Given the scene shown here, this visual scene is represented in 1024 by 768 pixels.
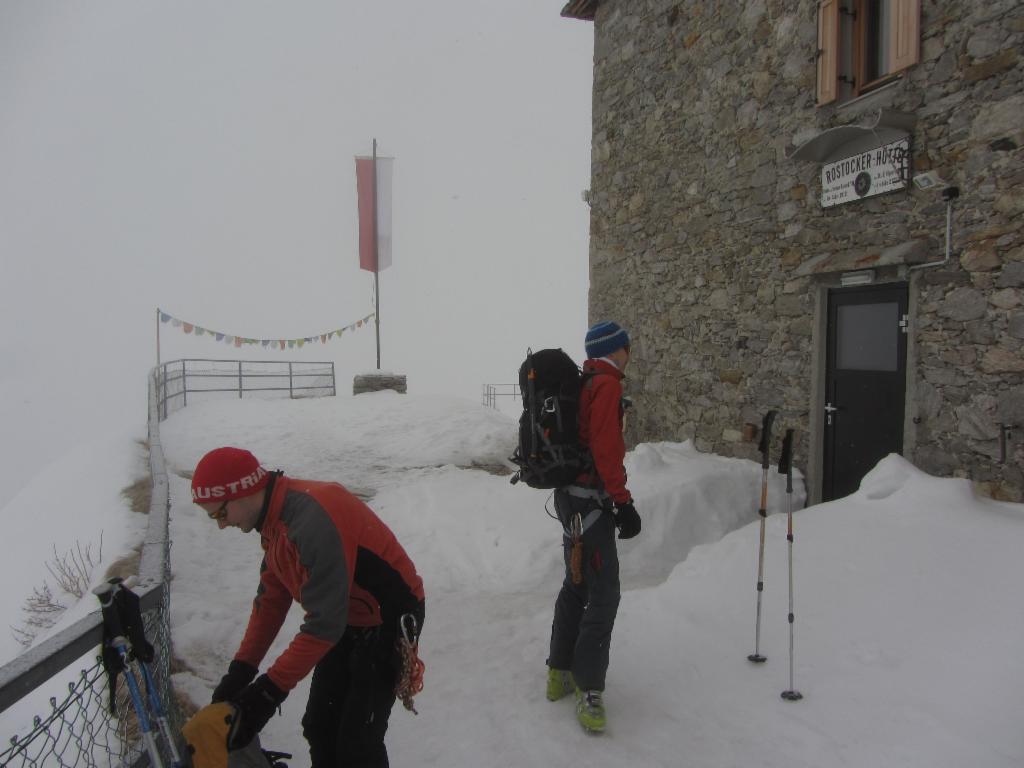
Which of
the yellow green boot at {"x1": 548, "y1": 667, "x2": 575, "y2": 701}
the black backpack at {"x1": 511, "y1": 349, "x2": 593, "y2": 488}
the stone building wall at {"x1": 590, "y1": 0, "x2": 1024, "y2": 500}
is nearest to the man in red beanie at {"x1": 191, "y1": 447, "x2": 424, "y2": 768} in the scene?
the black backpack at {"x1": 511, "y1": 349, "x2": 593, "y2": 488}

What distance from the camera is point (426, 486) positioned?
7.71 metres

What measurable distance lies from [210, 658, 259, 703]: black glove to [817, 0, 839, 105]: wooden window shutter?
619 cm

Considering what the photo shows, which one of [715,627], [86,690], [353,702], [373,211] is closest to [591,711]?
[715,627]

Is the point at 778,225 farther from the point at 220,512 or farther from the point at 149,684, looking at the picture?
the point at 149,684

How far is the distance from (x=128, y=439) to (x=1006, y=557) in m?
12.4

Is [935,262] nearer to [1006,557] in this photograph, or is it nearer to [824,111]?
[824,111]

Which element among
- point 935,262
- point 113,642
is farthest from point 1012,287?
point 113,642

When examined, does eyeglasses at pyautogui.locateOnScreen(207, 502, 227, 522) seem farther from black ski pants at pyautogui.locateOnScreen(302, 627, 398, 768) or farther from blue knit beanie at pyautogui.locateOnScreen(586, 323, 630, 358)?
blue knit beanie at pyautogui.locateOnScreen(586, 323, 630, 358)

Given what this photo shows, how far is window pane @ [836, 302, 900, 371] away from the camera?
5.35 meters

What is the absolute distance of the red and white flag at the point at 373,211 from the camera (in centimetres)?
1784

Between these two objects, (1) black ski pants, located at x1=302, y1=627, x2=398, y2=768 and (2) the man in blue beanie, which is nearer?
(1) black ski pants, located at x1=302, y1=627, x2=398, y2=768

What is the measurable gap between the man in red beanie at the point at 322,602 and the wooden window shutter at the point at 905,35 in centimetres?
540

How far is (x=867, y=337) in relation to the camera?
557cm

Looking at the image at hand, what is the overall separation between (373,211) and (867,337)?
1481 cm
